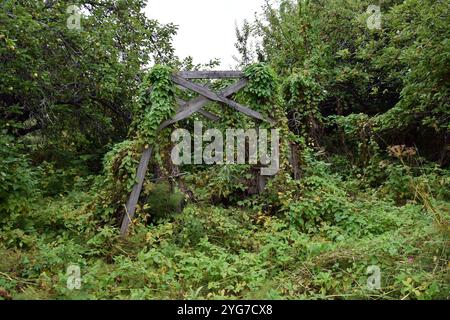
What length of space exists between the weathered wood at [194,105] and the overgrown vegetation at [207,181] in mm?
159

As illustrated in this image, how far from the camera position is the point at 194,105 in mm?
6523

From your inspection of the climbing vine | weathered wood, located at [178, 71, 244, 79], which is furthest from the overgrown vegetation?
weathered wood, located at [178, 71, 244, 79]

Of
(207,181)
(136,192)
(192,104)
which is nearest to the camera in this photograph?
(136,192)

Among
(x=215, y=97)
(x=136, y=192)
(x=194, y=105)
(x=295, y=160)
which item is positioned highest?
(x=215, y=97)

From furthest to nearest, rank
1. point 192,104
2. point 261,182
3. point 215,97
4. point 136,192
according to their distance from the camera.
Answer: point 261,182 → point 215,97 → point 192,104 → point 136,192

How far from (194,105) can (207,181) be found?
167 cm

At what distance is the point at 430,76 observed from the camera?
7086 mm

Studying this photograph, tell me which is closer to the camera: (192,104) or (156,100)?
(156,100)

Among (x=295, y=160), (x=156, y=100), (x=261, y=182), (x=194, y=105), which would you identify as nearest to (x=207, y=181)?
(x=261, y=182)

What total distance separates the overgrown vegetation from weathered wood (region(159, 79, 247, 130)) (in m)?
0.16

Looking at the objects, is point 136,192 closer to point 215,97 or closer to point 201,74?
point 215,97

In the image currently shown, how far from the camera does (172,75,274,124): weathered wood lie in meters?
6.47

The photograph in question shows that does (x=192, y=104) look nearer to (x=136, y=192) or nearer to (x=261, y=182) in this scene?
(x=136, y=192)

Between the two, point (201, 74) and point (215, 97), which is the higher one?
point (201, 74)
